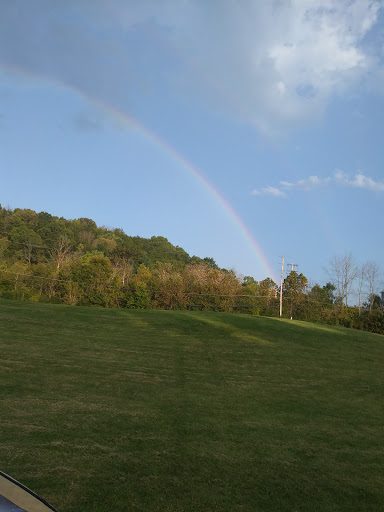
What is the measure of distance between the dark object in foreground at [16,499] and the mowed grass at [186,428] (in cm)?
85

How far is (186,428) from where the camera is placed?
171 inches

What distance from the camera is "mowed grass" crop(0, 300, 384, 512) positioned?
286 cm

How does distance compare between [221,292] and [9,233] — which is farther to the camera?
[9,233]

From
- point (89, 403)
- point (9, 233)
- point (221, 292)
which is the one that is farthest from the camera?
point (9, 233)

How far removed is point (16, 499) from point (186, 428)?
9.59ft

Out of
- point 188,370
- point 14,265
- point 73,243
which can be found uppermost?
point 73,243

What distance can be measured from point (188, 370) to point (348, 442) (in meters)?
4.25

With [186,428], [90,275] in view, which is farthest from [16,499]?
[90,275]

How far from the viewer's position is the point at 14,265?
3878 centimetres

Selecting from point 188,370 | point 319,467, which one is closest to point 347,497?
point 319,467

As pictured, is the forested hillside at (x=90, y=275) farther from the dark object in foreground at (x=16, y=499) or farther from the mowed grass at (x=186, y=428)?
the dark object in foreground at (x=16, y=499)

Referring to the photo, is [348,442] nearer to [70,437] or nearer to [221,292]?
[70,437]

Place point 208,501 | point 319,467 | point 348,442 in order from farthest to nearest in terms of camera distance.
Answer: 1. point 348,442
2. point 319,467
3. point 208,501

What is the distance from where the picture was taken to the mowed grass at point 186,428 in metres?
2.86
